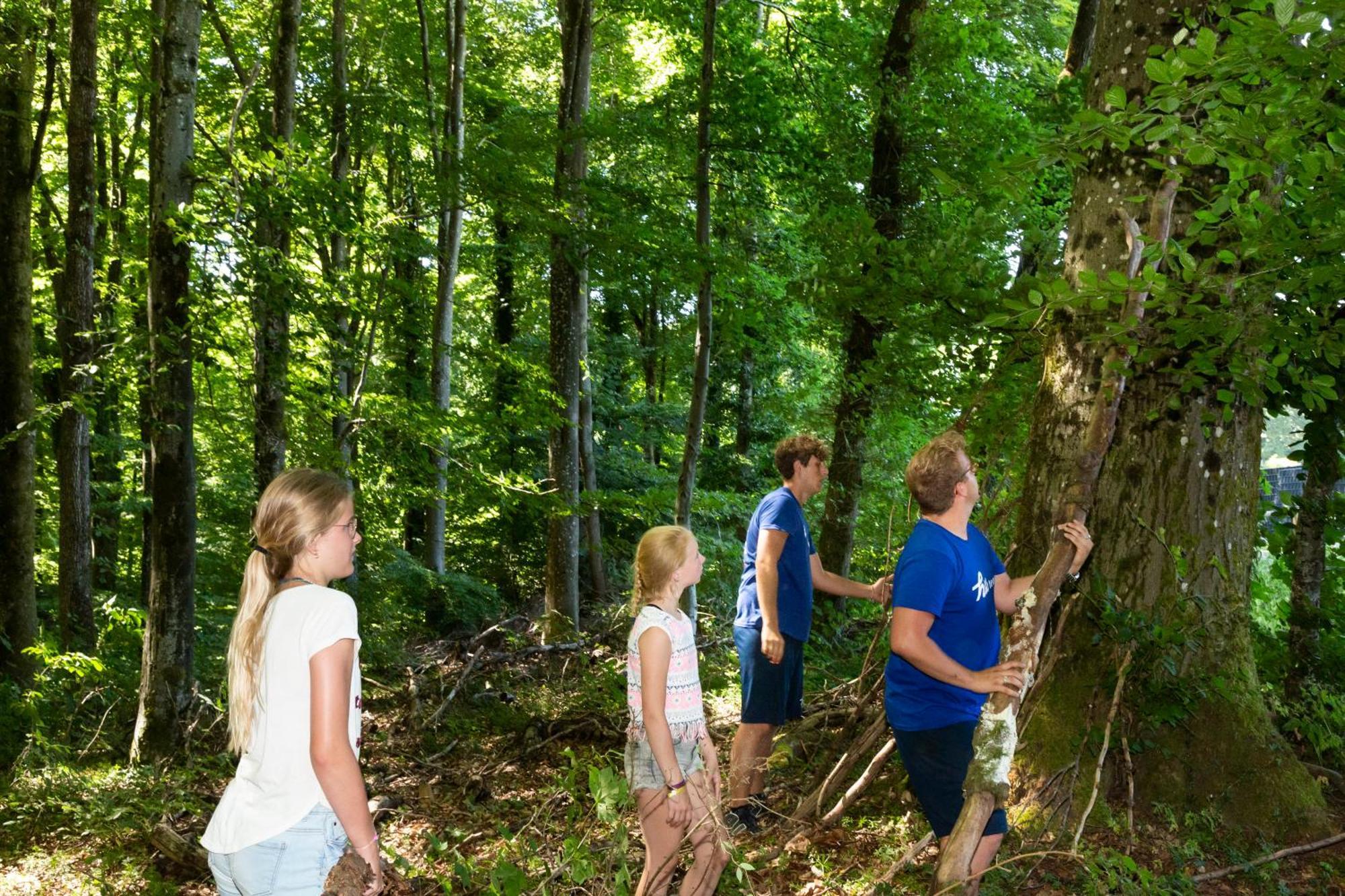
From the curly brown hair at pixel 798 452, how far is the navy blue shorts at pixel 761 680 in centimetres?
94

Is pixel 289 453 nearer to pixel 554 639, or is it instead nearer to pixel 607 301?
pixel 554 639

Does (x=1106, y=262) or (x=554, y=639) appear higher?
(x=1106, y=262)

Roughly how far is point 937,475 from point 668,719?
136 centimetres

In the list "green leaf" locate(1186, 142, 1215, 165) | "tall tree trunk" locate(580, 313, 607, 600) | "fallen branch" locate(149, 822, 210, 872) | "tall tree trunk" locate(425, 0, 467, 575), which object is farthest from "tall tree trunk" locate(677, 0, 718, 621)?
"green leaf" locate(1186, 142, 1215, 165)

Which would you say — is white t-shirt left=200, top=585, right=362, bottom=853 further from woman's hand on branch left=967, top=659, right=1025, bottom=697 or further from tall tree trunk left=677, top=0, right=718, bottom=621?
tall tree trunk left=677, top=0, right=718, bottom=621

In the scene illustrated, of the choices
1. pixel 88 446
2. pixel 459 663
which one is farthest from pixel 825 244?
pixel 88 446

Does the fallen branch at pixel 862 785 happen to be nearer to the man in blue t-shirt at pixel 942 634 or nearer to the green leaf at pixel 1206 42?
the man in blue t-shirt at pixel 942 634

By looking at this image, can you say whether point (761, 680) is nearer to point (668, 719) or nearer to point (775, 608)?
point (775, 608)

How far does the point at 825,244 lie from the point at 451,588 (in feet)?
33.8

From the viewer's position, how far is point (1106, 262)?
15.0ft

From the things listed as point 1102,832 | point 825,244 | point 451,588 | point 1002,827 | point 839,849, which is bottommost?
point 451,588

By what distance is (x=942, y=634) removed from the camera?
11.2 feet

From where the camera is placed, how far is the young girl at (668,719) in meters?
3.50

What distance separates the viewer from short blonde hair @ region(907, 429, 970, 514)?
3439 millimetres
